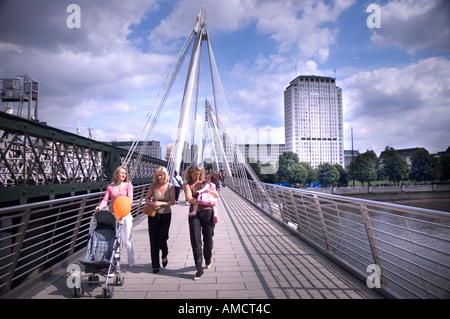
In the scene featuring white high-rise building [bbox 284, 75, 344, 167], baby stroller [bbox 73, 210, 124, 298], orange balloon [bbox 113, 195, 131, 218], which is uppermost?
white high-rise building [bbox 284, 75, 344, 167]

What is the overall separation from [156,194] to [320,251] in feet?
9.48

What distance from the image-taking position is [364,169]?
45.2m

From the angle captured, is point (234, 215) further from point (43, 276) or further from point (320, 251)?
point (43, 276)

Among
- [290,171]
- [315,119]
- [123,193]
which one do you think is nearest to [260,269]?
[123,193]

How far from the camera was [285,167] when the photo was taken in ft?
220

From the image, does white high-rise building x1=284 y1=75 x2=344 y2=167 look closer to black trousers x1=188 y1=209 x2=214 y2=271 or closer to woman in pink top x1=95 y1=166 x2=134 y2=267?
black trousers x1=188 y1=209 x2=214 y2=271

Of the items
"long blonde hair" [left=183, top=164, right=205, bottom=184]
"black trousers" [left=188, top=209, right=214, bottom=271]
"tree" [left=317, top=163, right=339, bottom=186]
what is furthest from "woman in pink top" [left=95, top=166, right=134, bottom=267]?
"tree" [left=317, top=163, right=339, bottom=186]

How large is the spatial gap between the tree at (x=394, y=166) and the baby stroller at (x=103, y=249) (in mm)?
38820

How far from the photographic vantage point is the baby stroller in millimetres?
3363

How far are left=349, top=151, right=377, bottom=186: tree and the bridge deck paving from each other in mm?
41540

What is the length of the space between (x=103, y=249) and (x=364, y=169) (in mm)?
46985

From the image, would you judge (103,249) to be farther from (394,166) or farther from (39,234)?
(394,166)

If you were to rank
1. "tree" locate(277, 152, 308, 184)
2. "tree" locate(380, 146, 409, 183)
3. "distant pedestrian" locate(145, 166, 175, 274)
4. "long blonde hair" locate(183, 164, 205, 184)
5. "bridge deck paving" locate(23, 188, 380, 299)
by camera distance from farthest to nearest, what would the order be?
"tree" locate(277, 152, 308, 184)
"tree" locate(380, 146, 409, 183)
"long blonde hair" locate(183, 164, 205, 184)
"distant pedestrian" locate(145, 166, 175, 274)
"bridge deck paving" locate(23, 188, 380, 299)

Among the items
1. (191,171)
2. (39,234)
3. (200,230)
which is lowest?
(39,234)
